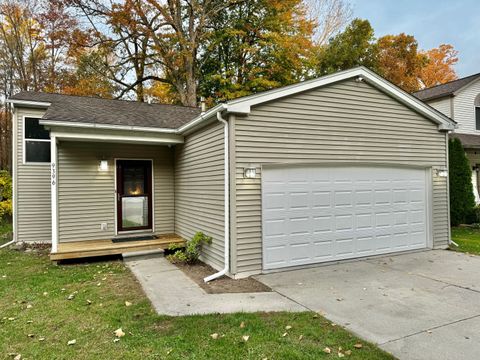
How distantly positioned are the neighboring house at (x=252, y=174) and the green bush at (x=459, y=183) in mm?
3787

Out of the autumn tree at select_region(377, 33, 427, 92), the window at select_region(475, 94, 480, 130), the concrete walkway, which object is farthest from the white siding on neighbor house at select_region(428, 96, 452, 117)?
the concrete walkway

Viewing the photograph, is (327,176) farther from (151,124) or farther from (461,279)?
(151,124)

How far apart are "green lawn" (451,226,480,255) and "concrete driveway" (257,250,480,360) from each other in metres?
0.82

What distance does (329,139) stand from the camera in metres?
6.55

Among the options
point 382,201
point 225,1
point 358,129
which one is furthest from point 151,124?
point 225,1

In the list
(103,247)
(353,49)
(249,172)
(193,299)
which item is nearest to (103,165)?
(103,247)

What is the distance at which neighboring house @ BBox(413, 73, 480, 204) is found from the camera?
42.1 ft

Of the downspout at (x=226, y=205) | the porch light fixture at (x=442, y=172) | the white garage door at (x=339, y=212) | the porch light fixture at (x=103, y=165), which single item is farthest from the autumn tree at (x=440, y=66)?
the porch light fixture at (x=103, y=165)

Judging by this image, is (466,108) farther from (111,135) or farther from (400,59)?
(111,135)

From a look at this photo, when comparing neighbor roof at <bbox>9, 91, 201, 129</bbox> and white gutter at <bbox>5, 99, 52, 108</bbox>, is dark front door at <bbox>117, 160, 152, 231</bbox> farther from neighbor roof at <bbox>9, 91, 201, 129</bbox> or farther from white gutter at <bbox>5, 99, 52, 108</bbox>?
white gutter at <bbox>5, 99, 52, 108</bbox>

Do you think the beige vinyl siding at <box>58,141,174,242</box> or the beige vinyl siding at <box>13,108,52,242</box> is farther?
the beige vinyl siding at <box>13,108,52,242</box>

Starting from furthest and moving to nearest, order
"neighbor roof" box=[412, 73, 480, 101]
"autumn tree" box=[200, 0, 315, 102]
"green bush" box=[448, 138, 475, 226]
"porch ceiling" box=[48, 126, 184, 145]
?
"autumn tree" box=[200, 0, 315, 102] → "neighbor roof" box=[412, 73, 480, 101] → "green bush" box=[448, 138, 475, 226] → "porch ceiling" box=[48, 126, 184, 145]

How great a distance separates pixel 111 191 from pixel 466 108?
13.8 meters

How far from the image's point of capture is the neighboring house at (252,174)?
5902 millimetres
